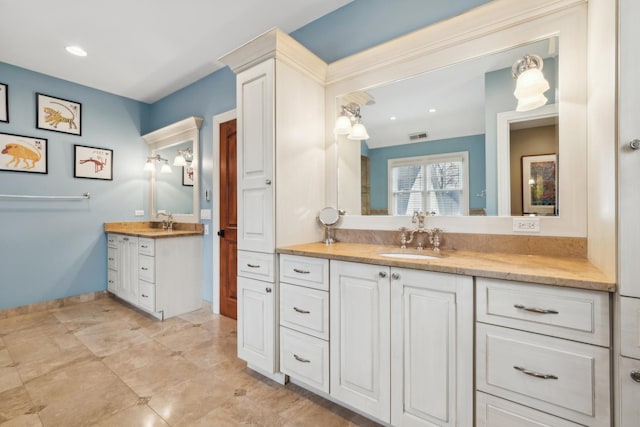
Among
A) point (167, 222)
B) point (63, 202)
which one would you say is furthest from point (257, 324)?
point (63, 202)

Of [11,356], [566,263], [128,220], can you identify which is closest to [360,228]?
[566,263]

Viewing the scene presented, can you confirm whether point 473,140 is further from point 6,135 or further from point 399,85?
point 6,135

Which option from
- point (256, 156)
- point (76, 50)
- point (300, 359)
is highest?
point (76, 50)

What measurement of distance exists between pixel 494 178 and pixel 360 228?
37.1 inches

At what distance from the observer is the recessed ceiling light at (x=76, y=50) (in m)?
2.91

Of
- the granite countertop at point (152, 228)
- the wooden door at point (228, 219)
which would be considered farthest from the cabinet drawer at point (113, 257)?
the wooden door at point (228, 219)

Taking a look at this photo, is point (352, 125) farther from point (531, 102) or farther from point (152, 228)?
point (152, 228)

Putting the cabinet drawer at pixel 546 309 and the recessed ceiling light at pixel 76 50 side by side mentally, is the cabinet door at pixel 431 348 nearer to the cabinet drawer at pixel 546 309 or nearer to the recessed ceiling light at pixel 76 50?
the cabinet drawer at pixel 546 309

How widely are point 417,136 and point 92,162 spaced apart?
4103mm

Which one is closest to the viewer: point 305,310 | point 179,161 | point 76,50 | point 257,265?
point 305,310

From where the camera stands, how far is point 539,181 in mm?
1589

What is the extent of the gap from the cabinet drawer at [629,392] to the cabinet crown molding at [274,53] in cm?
224

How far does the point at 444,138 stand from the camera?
1.93 m

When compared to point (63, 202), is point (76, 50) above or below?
above
